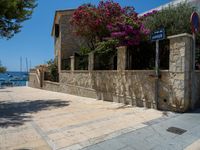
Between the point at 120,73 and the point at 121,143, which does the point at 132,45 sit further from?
the point at 121,143

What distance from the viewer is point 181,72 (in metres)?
5.95

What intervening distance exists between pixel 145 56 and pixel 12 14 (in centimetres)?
626

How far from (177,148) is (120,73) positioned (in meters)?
5.20

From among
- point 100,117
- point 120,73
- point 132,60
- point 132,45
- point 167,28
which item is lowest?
point 100,117

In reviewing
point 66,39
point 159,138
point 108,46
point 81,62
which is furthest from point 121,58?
point 66,39

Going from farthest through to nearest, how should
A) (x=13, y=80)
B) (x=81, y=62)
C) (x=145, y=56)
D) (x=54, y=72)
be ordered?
(x=13, y=80)
(x=54, y=72)
(x=81, y=62)
(x=145, y=56)

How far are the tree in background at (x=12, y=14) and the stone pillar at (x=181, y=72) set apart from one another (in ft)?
22.3

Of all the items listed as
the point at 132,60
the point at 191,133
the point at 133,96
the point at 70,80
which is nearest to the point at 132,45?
the point at 132,60

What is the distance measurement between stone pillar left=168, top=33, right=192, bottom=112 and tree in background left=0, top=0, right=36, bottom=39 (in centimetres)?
679

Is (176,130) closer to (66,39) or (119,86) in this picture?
(119,86)

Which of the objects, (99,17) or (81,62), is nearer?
(99,17)

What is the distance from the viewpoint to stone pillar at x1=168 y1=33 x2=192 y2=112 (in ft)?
19.5

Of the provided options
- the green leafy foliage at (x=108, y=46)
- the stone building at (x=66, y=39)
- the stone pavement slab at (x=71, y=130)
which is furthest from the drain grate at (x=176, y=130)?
the stone building at (x=66, y=39)

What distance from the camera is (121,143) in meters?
3.87
